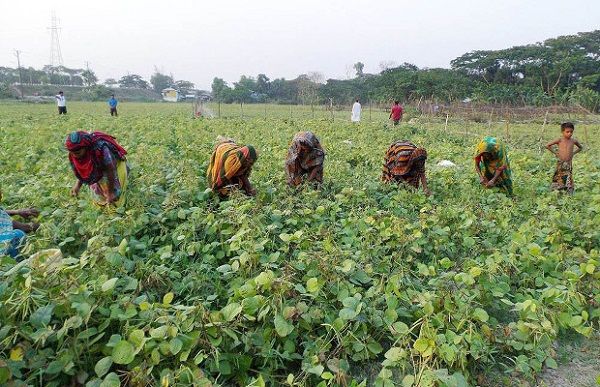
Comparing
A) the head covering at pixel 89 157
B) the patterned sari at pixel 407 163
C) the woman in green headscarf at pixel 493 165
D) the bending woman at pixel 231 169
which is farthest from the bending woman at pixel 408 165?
the head covering at pixel 89 157

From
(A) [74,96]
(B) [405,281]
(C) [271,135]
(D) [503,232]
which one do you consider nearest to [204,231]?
(B) [405,281]

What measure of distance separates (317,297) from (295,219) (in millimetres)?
1295

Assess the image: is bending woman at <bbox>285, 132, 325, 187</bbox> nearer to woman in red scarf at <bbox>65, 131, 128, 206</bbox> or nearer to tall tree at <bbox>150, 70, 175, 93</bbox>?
woman in red scarf at <bbox>65, 131, 128, 206</bbox>

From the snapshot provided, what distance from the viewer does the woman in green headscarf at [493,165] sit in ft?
18.0

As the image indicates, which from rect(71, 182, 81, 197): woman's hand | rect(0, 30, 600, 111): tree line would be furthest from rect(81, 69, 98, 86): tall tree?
rect(71, 182, 81, 197): woman's hand

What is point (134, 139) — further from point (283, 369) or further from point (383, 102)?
point (383, 102)

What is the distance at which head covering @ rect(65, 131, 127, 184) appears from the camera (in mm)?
3834

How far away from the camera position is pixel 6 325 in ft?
6.02

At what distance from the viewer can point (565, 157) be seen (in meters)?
5.94

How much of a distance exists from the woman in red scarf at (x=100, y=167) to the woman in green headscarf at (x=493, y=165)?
14.5 feet

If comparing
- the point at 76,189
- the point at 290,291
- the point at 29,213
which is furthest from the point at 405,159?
the point at 29,213

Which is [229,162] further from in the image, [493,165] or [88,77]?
[88,77]

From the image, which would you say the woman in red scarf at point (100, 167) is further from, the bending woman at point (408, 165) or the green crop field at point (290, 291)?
the bending woman at point (408, 165)

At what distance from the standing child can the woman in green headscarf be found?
836 millimetres
